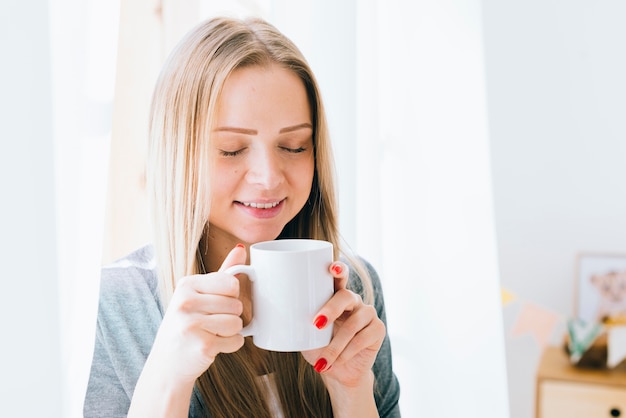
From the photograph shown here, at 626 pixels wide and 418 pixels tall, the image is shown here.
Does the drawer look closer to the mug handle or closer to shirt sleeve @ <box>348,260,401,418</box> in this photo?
shirt sleeve @ <box>348,260,401,418</box>

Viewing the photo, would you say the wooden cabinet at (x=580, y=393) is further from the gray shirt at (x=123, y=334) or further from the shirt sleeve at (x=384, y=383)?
the gray shirt at (x=123, y=334)

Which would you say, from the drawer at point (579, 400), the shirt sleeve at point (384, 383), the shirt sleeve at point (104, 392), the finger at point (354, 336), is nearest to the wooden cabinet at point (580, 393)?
the drawer at point (579, 400)

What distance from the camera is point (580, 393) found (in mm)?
1891

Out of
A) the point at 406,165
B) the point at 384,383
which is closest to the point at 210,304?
the point at 384,383

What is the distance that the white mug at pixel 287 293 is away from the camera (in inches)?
22.0

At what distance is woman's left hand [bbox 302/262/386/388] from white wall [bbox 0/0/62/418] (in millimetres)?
255

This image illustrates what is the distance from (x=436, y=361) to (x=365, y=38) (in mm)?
818

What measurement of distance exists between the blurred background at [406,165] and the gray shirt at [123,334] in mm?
127

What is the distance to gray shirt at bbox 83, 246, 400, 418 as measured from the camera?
2.40 feet

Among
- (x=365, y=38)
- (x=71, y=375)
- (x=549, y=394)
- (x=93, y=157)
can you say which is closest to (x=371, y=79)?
(x=365, y=38)

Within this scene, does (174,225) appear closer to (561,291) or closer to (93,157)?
(93,157)

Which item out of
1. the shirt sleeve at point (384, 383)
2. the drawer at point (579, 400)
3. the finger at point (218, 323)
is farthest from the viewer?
the drawer at point (579, 400)

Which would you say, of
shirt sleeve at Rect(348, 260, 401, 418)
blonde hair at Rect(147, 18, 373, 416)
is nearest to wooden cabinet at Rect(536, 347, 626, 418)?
shirt sleeve at Rect(348, 260, 401, 418)

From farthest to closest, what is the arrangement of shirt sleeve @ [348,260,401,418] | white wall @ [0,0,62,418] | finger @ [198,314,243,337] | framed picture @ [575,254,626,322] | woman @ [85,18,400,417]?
framed picture @ [575,254,626,322]
shirt sleeve @ [348,260,401,418]
woman @ [85,18,400,417]
finger @ [198,314,243,337]
white wall @ [0,0,62,418]
